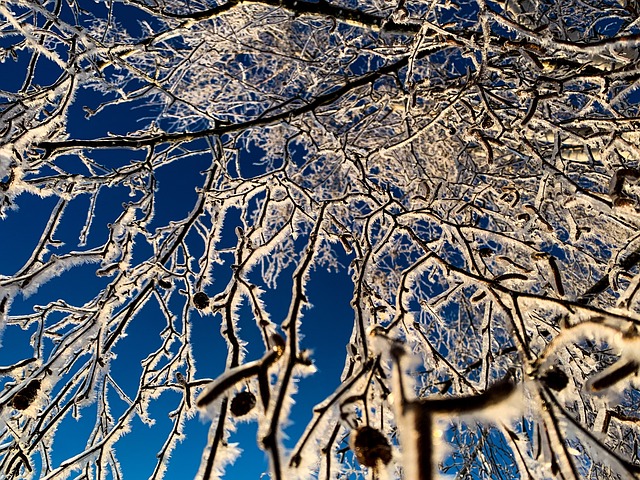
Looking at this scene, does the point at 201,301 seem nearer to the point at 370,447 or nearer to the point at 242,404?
the point at 242,404

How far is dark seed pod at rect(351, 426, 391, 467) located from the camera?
0.61 meters

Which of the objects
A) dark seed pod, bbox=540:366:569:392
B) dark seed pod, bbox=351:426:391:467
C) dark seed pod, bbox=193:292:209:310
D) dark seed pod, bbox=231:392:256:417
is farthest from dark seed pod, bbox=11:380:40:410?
dark seed pod, bbox=540:366:569:392

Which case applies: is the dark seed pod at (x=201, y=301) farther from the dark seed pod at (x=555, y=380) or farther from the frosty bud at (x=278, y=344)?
the dark seed pod at (x=555, y=380)

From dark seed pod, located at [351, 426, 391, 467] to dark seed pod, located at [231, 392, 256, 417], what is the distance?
0.56 feet

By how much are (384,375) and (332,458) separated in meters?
0.20

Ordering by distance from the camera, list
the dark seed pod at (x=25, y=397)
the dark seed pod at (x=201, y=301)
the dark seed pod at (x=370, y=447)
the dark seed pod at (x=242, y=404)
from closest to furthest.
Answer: the dark seed pod at (x=370, y=447) → the dark seed pod at (x=242, y=404) → the dark seed pod at (x=25, y=397) → the dark seed pod at (x=201, y=301)

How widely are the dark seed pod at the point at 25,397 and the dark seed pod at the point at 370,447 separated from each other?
928 millimetres

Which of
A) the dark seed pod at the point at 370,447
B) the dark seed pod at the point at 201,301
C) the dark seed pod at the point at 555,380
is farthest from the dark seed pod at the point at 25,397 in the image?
the dark seed pod at the point at 555,380

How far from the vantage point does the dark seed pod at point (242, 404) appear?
0.71m

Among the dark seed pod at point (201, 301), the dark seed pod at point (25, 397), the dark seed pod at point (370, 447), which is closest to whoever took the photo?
the dark seed pod at point (370, 447)

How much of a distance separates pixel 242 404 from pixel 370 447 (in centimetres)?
21

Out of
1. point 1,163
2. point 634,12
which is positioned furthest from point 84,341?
point 634,12

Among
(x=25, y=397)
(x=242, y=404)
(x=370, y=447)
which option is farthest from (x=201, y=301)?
(x=370, y=447)

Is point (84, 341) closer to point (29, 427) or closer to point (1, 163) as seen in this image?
point (29, 427)
